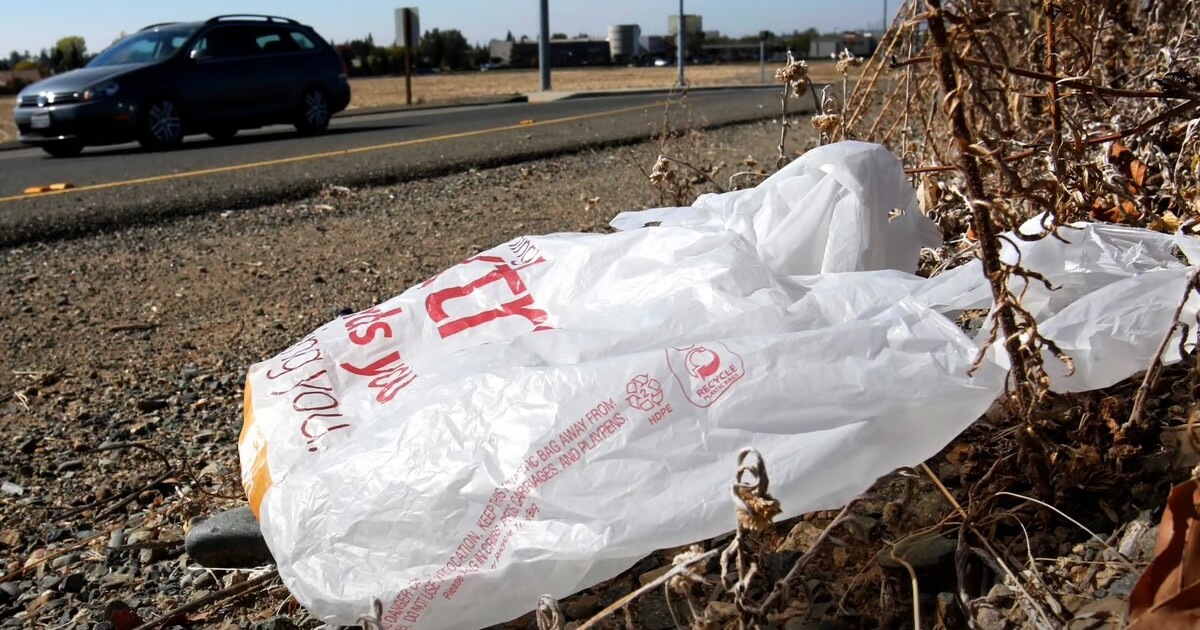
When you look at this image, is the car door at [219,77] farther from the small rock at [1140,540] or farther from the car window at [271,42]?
the small rock at [1140,540]

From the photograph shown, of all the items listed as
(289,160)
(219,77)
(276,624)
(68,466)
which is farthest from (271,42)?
(276,624)

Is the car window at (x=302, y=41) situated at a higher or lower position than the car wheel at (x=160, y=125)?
higher

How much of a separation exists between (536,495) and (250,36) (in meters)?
9.93

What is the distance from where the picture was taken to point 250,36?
1012cm

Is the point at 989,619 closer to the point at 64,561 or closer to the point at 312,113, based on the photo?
the point at 64,561

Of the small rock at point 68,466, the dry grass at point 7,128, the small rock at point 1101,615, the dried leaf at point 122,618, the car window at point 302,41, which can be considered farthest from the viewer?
the dry grass at point 7,128

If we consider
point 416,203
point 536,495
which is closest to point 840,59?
point 536,495

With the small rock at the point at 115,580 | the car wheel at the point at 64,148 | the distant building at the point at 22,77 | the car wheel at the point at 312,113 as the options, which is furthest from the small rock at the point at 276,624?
the distant building at the point at 22,77

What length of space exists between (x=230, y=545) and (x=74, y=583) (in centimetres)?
33

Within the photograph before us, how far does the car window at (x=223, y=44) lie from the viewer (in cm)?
955

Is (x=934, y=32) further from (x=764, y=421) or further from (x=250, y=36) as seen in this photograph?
(x=250, y=36)

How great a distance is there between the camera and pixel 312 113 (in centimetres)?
1050

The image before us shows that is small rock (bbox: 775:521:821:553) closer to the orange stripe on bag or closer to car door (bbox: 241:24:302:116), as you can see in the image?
the orange stripe on bag

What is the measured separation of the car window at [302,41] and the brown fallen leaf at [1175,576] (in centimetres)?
1072
